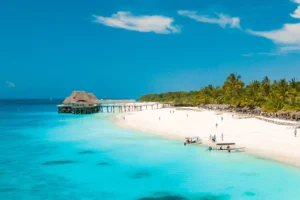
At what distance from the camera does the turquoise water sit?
17719 mm

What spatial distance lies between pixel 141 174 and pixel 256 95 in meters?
48.4

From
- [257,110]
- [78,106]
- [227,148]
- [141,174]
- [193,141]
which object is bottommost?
A: [141,174]

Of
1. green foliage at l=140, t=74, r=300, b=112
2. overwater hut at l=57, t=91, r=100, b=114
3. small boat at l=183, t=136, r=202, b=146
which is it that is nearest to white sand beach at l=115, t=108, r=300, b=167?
small boat at l=183, t=136, r=202, b=146

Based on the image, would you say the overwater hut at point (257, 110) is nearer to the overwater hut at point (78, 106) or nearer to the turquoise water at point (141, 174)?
the turquoise water at point (141, 174)

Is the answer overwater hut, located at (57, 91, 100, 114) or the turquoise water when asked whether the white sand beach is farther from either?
overwater hut, located at (57, 91, 100, 114)

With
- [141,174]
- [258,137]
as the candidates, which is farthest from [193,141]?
[141,174]

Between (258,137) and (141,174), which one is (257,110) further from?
(141,174)

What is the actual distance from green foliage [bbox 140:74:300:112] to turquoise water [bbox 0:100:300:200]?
88.4ft

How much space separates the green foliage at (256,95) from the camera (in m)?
51.6

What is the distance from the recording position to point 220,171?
2162 cm

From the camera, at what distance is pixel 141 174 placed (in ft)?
71.2

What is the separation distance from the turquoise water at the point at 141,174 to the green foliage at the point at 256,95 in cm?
2696

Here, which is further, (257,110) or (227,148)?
(257,110)

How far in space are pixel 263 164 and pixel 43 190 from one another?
14.9m
